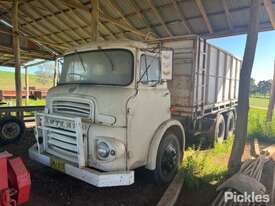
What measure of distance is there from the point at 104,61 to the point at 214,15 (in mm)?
7124

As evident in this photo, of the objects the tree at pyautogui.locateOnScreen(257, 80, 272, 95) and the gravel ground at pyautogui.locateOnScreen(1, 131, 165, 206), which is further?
the tree at pyautogui.locateOnScreen(257, 80, 272, 95)

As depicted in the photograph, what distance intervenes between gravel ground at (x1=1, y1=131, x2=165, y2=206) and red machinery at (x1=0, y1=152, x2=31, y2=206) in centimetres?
144

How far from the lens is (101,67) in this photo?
4.06 m

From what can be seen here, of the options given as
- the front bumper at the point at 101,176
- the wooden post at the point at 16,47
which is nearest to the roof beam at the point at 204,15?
the wooden post at the point at 16,47

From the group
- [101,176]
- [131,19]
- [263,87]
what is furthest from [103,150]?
[263,87]

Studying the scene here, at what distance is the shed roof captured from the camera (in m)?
9.19

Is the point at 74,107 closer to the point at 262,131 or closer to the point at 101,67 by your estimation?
the point at 101,67

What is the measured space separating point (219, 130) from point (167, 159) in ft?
12.6

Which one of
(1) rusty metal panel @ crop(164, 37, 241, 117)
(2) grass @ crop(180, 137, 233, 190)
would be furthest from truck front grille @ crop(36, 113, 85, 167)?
(1) rusty metal panel @ crop(164, 37, 241, 117)

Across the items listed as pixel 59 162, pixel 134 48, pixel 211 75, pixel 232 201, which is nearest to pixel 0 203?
pixel 59 162

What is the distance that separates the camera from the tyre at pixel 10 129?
280 inches

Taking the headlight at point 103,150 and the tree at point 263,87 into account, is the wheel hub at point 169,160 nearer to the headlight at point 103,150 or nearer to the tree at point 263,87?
the headlight at point 103,150

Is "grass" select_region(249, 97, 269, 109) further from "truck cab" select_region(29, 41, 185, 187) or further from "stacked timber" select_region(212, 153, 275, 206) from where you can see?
"truck cab" select_region(29, 41, 185, 187)

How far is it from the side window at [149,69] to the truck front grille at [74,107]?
95 centimetres
